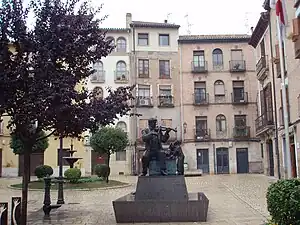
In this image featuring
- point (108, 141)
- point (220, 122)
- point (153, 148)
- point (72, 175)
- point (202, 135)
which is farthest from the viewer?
point (220, 122)

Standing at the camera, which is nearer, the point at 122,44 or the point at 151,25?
the point at 151,25

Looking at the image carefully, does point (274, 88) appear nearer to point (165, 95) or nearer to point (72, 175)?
point (72, 175)

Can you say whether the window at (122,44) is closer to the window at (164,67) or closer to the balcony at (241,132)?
the window at (164,67)

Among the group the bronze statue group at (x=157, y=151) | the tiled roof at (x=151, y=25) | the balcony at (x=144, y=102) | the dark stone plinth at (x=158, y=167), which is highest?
the tiled roof at (x=151, y=25)

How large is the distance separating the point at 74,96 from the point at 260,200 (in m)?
8.68

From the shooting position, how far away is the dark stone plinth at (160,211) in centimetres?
941

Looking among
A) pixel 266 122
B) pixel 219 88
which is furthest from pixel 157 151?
pixel 219 88

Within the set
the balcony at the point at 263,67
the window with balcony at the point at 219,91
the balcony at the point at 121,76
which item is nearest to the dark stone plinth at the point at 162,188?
the balcony at the point at 263,67

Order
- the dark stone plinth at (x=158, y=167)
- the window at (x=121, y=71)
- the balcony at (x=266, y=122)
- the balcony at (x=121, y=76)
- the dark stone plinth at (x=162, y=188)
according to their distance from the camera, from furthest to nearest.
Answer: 1. the window at (x=121, y=71)
2. the balcony at (x=121, y=76)
3. the balcony at (x=266, y=122)
4. the dark stone plinth at (x=158, y=167)
5. the dark stone plinth at (x=162, y=188)

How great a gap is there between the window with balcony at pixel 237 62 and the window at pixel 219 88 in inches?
65.0

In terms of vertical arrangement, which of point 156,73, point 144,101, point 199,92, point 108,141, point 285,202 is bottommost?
point 285,202

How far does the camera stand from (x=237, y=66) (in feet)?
133

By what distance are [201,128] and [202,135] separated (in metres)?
0.79

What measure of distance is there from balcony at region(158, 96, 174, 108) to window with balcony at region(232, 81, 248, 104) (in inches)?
238
